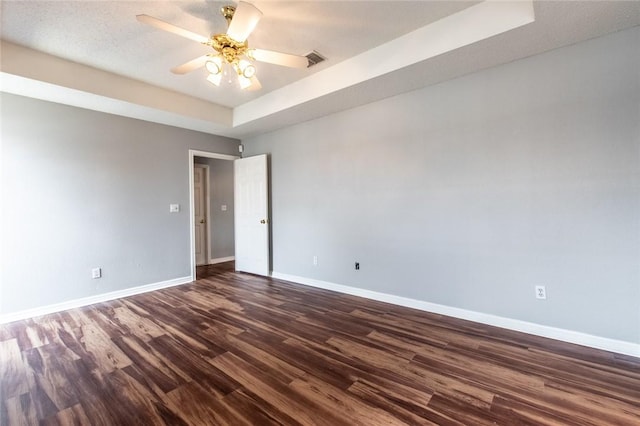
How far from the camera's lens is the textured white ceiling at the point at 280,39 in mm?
2113

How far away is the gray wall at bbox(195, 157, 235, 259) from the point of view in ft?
19.9

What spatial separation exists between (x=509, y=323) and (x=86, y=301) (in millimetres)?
4876

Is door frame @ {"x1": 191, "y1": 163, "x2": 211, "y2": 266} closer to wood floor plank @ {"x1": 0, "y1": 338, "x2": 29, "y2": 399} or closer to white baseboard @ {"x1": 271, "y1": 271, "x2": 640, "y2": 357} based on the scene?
white baseboard @ {"x1": 271, "y1": 271, "x2": 640, "y2": 357}

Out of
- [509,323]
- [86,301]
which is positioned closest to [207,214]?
[86,301]

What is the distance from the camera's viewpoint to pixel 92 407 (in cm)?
170

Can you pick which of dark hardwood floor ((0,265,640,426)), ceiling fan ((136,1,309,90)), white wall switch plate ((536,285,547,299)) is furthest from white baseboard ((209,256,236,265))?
white wall switch plate ((536,285,547,299))

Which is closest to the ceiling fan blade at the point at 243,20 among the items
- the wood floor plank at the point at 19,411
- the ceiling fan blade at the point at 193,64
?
the ceiling fan blade at the point at 193,64

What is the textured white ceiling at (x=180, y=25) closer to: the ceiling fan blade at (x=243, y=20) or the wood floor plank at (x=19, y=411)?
the ceiling fan blade at (x=243, y=20)

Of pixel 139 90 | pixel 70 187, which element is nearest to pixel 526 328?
pixel 139 90

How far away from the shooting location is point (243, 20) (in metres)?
Result: 1.83

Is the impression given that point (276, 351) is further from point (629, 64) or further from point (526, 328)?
point (629, 64)

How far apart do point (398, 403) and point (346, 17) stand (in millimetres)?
2883

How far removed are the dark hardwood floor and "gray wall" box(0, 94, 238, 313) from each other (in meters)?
0.62

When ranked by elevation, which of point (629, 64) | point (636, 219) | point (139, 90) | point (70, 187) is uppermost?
point (139, 90)
